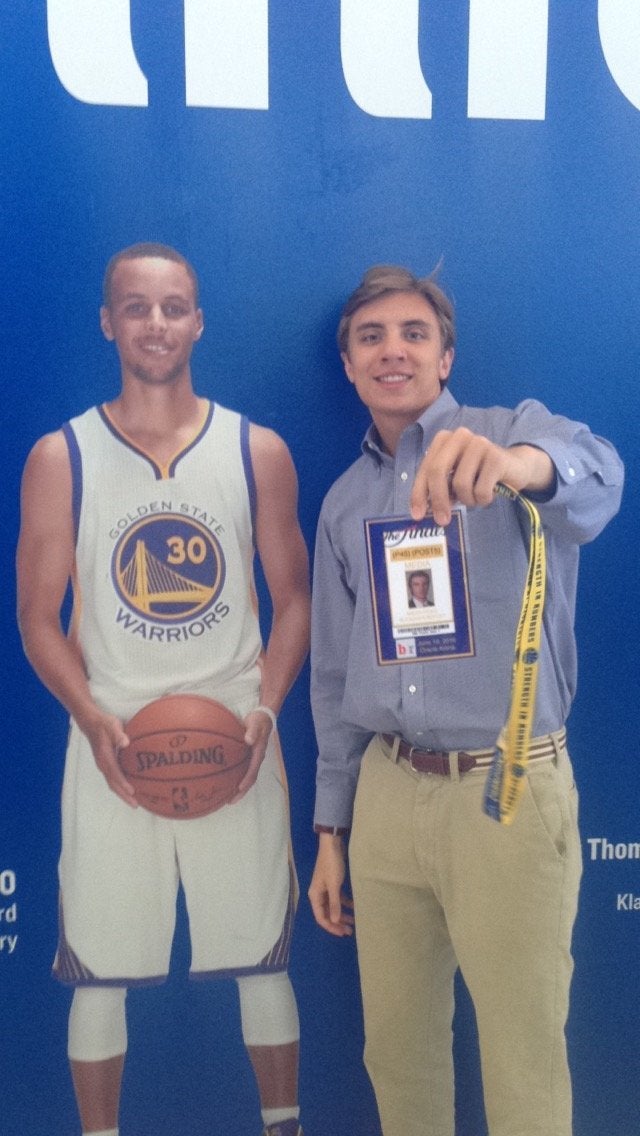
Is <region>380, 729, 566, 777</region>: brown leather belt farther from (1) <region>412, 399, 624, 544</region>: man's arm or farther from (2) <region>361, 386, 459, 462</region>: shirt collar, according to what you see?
(2) <region>361, 386, 459, 462</region>: shirt collar

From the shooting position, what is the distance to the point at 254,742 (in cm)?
229

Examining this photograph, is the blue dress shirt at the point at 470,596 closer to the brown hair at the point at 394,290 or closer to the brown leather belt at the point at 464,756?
the brown leather belt at the point at 464,756

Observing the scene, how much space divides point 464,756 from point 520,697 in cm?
29

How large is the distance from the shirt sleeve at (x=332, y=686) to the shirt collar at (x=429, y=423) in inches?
7.0

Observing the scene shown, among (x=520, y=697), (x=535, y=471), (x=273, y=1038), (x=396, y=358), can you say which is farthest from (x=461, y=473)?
(x=273, y=1038)

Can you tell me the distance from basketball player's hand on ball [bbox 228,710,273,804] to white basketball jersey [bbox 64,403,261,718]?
0.28ft

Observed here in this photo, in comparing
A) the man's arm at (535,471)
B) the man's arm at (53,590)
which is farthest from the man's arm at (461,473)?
the man's arm at (53,590)

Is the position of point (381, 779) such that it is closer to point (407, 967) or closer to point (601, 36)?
point (407, 967)

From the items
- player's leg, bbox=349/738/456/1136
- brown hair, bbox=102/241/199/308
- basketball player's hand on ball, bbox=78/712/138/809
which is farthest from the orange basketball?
brown hair, bbox=102/241/199/308

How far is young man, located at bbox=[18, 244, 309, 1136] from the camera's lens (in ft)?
7.30

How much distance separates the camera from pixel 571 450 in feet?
5.96

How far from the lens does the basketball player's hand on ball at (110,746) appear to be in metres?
2.23

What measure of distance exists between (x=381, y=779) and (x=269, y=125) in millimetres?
1368

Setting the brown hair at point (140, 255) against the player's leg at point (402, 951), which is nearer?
the player's leg at point (402, 951)
